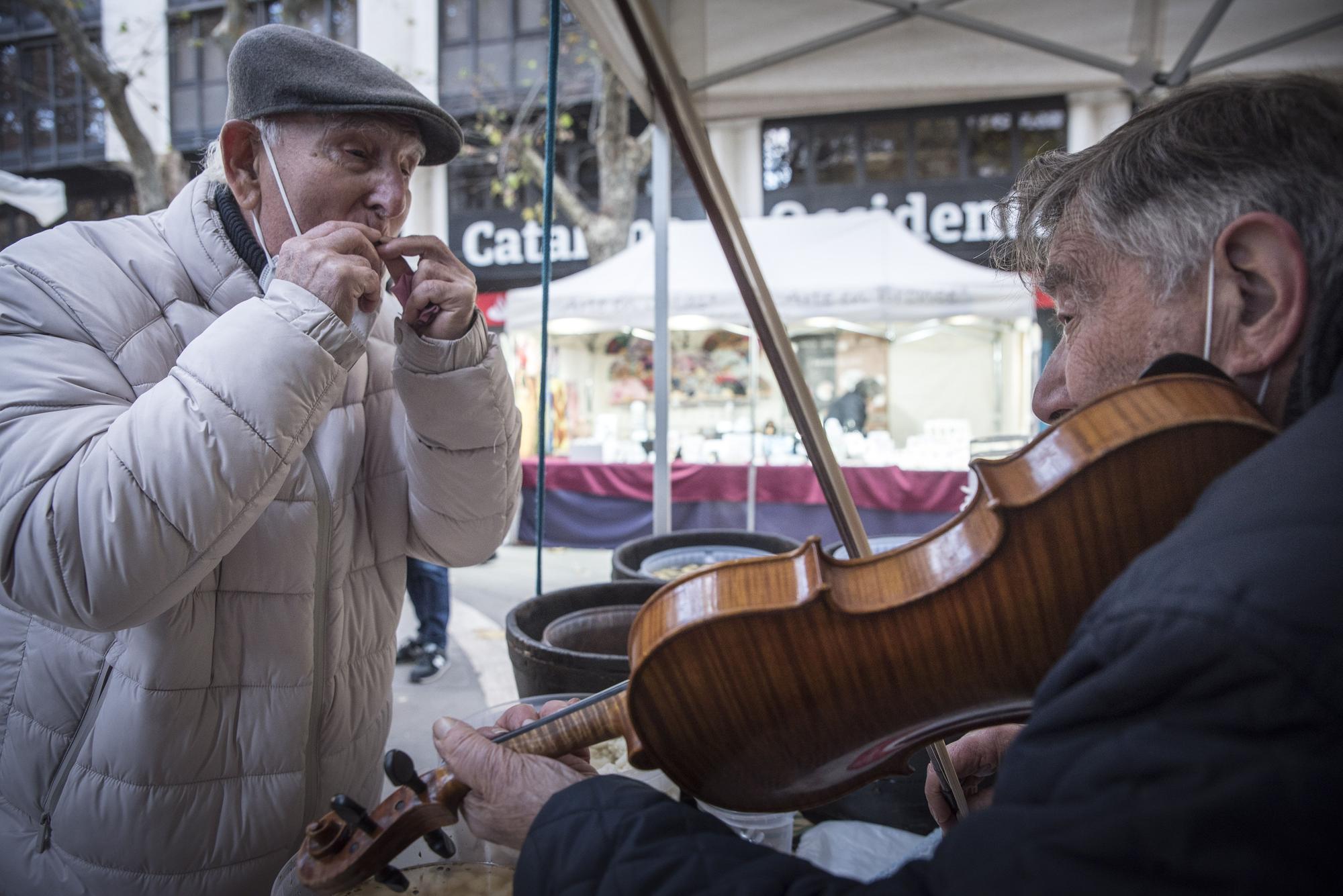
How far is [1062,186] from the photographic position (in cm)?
99

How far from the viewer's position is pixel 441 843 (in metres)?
1.04

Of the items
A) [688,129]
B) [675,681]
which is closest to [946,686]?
[675,681]

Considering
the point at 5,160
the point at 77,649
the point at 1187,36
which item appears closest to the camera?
the point at 77,649

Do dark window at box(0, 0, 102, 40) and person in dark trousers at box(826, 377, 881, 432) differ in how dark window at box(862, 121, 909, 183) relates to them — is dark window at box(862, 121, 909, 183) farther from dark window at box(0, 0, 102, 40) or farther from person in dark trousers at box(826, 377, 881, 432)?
dark window at box(0, 0, 102, 40)

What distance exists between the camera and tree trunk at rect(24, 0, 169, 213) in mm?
8328

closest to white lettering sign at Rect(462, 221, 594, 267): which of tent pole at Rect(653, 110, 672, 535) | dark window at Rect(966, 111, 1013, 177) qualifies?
dark window at Rect(966, 111, 1013, 177)

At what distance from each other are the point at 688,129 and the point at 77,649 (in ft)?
3.69

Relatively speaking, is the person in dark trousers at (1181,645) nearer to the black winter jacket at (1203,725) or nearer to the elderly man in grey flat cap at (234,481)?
the black winter jacket at (1203,725)

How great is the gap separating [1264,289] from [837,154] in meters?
12.0

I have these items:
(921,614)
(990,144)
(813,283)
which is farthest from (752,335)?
(990,144)

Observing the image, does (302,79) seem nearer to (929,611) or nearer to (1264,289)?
(929,611)

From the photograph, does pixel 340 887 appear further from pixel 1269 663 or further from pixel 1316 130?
pixel 1316 130

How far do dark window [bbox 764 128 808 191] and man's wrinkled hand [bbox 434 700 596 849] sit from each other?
11.7m

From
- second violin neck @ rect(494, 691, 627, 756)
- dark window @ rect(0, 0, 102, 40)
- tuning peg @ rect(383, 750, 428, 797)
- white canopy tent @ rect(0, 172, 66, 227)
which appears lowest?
tuning peg @ rect(383, 750, 428, 797)
